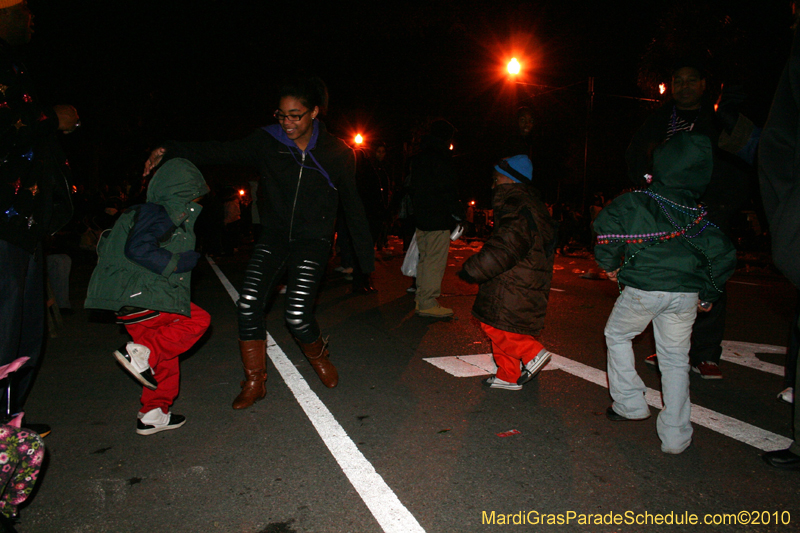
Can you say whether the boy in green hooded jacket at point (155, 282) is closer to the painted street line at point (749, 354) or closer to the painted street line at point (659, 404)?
the painted street line at point (659, 404)

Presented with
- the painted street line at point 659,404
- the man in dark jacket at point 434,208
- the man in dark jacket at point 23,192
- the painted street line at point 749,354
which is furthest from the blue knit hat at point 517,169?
the man in dark jacket at point 23,192

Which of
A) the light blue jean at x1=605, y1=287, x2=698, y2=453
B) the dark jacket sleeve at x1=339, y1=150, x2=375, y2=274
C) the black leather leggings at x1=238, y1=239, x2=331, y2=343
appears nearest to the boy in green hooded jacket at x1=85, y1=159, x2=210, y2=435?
the black leather leggings at x1=238, y1=239, x2=331, y2=343

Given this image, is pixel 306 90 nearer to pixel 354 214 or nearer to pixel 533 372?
pixel 354 214

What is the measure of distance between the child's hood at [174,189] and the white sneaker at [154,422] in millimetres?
1180

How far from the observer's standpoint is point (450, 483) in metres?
2.79

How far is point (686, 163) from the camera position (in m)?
3.14

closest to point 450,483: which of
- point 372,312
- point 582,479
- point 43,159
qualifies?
point 582,479

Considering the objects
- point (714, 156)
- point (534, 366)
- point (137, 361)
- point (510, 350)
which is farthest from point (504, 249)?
point (137, 361)

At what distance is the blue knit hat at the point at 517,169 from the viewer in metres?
4.04

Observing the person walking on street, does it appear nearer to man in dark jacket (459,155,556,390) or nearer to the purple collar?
the purple collar

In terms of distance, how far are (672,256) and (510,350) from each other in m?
1.41

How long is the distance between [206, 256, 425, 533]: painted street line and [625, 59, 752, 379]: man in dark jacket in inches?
112

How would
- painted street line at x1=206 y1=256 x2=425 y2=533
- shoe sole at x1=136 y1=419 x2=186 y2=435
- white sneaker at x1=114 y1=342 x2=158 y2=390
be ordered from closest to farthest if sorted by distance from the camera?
painted street line at x1=206 y1=256 x2=425 y2=533 < white sneaker at x1=114 y1=342 x2=158 y2=390 < shoe sole at x1=136 y1=419 x2=186 y2=435

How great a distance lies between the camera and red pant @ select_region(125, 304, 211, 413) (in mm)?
3447
